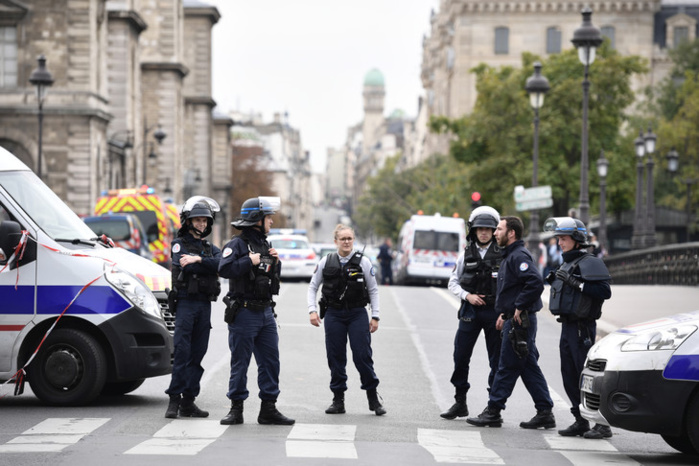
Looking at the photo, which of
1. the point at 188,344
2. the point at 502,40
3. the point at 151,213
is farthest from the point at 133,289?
the point at 502,40

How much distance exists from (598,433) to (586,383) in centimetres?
83

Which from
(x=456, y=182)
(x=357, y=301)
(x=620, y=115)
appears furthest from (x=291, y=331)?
(x=456, y=182)

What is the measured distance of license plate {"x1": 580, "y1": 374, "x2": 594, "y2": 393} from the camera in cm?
1012

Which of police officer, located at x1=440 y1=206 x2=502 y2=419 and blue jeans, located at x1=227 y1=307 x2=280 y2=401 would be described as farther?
police officer, located at x1=440 y1=206 x2=502 y2=419

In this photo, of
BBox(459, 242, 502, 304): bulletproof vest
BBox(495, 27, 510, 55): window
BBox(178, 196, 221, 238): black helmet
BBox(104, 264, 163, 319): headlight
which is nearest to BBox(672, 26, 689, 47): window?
BBox(495, 27, 510, 55): window

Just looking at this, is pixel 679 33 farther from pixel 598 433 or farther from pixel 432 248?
pixel 598 433

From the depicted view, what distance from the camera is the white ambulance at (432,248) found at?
41469mm

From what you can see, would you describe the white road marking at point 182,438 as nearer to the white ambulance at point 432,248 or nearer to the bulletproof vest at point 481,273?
the bulletproof vest at point 481,273

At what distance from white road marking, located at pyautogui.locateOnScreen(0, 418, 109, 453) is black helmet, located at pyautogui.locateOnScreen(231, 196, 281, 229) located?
6.62 feet

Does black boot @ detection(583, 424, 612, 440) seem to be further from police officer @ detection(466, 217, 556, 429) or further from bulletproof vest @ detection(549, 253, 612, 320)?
bulletproof vest @ detection(549, 253, 612, 320)

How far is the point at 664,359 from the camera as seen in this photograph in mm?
9492

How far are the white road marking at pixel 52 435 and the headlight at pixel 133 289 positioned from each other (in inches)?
50.8

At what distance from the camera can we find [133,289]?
11.9m

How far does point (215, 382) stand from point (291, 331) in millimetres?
6747
